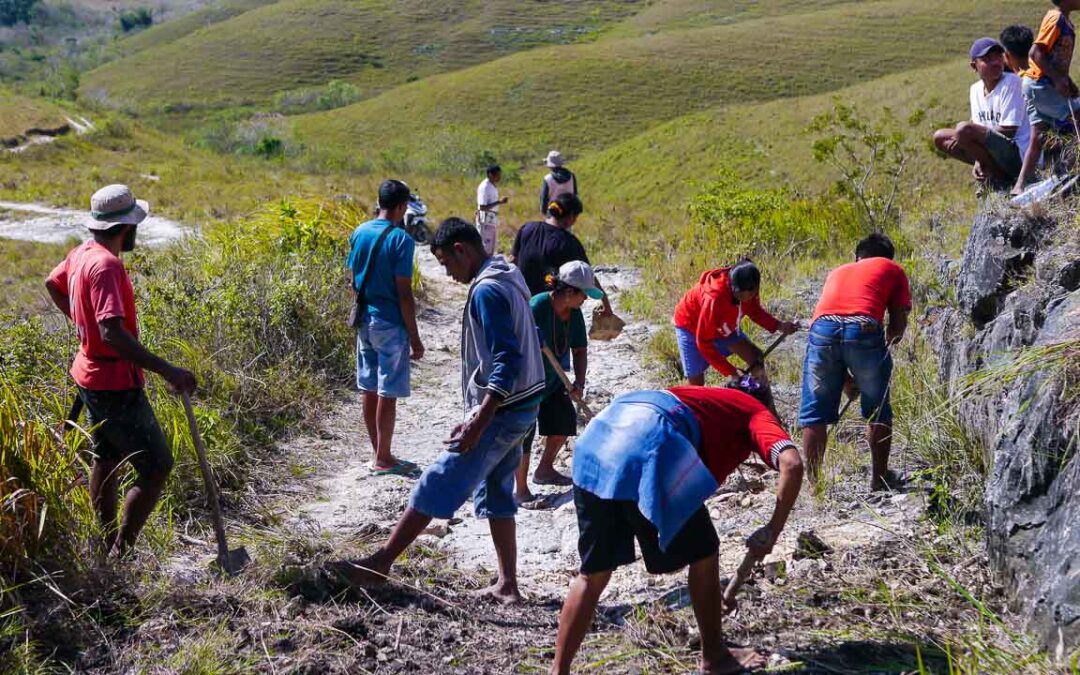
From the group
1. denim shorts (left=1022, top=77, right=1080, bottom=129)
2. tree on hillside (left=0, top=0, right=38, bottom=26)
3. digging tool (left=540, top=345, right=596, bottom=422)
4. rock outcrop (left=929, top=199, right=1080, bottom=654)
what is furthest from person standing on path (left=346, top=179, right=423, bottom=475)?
tree on hillside (left=0, top=0, right=38, bottom=26)

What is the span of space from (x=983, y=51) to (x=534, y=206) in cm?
1822

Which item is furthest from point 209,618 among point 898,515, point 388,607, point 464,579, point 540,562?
point 898,515

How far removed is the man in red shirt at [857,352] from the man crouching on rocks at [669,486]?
6.52 ft

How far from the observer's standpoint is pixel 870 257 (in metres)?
5.70

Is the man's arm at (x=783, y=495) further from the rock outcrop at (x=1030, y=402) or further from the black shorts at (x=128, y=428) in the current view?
the black shorts at (x=128, y=428)

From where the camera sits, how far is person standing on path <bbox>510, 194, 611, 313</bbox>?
6.68 metres

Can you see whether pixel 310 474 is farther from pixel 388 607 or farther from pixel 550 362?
pixel 388 607

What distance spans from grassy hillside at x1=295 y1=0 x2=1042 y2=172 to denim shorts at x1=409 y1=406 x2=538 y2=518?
4635 cm

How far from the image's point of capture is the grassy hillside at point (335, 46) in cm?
8369

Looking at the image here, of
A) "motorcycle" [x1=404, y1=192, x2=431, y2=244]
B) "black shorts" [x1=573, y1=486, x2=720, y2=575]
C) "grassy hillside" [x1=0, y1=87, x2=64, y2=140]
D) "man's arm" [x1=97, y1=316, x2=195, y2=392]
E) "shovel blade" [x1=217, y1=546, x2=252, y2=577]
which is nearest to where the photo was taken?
"black shorts" [x1=573, y1=486, x2=720, y2=575]

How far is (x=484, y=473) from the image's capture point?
4367 mm

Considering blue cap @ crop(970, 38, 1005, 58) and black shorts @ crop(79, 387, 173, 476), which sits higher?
blue cap @ crop(970, 38, 1005, 58)

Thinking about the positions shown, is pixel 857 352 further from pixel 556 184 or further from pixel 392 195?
pixel 556 184

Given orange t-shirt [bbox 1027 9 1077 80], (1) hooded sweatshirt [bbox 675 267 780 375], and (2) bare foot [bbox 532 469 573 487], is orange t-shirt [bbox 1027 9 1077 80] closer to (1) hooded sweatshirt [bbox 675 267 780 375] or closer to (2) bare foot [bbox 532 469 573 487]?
(1) hooded sweatshirt [bbox 675 267 780 375]
